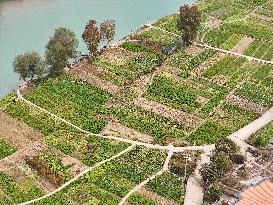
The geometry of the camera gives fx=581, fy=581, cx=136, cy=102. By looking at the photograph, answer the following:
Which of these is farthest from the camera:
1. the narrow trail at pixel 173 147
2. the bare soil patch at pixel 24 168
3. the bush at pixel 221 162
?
the bare soil patch at pixel 24 168

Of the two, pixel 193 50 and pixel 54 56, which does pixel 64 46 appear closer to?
pixel 54 56

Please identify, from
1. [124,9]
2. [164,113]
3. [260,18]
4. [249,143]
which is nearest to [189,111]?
[164,113]

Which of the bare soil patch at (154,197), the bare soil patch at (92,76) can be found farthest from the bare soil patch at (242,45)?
the bare soil patch at (154,197)

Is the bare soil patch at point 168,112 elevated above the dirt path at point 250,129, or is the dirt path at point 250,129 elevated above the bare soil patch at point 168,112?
the bare soil patch at point 168,112

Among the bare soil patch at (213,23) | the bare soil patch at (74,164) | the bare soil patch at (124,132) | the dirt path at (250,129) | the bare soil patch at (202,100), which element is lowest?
the dirt path at (250,129)

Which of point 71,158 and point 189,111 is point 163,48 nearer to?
point 189,111

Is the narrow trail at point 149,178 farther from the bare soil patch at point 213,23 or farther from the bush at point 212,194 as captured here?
the bare soil patch at point 213,23

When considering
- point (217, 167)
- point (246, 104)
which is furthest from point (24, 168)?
point (246, 104)
